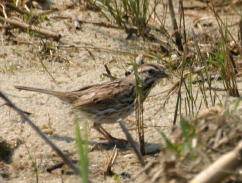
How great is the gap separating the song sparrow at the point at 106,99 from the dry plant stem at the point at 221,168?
334cm

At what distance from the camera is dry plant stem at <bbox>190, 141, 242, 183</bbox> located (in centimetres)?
323

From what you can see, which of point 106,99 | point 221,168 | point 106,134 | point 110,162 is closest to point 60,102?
point 106,99

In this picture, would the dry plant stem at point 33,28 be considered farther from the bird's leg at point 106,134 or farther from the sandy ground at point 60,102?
the bird's leg at point 106,134

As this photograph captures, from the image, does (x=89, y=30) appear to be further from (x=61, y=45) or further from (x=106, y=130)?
(x=106, y=130)

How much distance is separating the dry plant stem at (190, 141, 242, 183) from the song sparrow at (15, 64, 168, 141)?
10.9 feet

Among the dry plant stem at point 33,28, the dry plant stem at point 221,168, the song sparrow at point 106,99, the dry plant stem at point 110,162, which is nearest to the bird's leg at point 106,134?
the song sparrow at point 106,99

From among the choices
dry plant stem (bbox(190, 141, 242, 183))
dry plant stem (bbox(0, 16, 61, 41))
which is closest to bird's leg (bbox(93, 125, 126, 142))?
dry plant stem (bbox(0, 16, 61, 41))

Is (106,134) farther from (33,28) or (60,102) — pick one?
(33,28)

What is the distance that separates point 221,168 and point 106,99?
3615 millimetres

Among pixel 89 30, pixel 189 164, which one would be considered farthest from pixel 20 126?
pixel 189 164

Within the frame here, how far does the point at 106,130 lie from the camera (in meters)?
6.98

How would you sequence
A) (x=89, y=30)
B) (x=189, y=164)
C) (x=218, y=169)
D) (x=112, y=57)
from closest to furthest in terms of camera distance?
(x=218, y=169)
(x=189, y=164)
(x=112, y=57)
(x=89, y=30)

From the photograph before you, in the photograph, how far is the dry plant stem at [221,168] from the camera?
3229 mm

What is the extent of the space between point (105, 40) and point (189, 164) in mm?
5445
